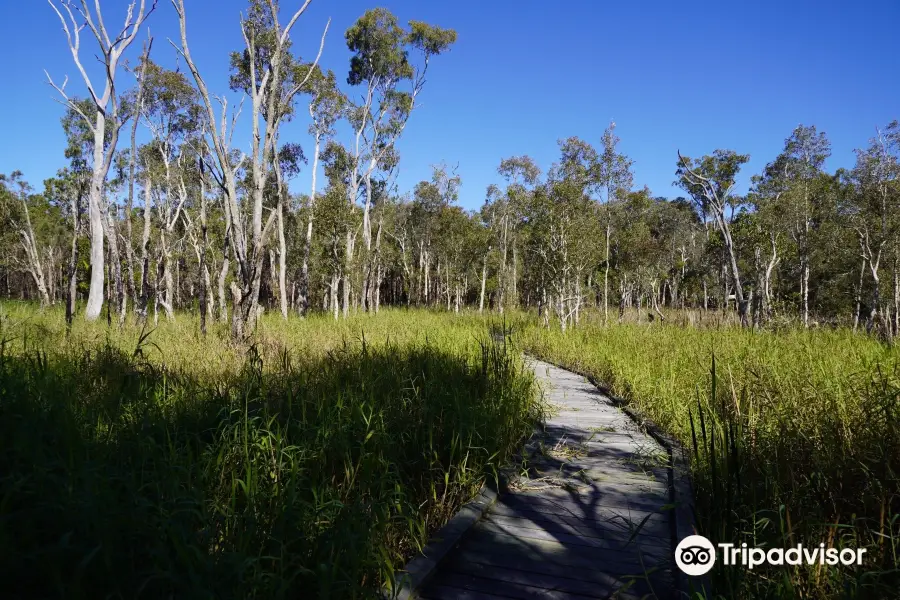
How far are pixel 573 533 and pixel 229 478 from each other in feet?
6.74

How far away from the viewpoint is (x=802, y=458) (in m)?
3.03

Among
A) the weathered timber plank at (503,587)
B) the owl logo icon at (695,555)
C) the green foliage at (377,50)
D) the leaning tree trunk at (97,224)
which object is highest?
the green foliage at (377,50)

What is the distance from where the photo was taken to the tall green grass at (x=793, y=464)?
2.10 metres

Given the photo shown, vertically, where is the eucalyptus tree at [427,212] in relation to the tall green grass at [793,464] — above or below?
above

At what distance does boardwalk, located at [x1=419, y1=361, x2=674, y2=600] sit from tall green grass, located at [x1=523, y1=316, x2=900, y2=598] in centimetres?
34

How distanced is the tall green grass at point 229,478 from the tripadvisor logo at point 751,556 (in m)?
1.34

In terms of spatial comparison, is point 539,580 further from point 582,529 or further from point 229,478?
point 229,478

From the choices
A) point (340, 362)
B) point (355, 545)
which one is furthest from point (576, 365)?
point (355, 545)

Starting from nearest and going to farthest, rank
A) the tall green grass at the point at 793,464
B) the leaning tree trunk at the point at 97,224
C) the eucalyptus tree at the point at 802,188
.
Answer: the tall green grass at the point at 793,464
the leaning tree trunk at the point at 97,224
the eucalyptus tree at the point at 802,188

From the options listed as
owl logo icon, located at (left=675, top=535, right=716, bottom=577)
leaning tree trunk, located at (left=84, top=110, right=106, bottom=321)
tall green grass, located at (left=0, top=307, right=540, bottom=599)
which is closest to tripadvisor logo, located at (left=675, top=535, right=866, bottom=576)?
owl logo icon, located at (left=675, top=535, right=716, bottom=577)

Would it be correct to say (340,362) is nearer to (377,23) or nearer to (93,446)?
(93,446)

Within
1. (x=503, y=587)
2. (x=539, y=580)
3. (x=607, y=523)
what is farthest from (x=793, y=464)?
(x=503, y=587)

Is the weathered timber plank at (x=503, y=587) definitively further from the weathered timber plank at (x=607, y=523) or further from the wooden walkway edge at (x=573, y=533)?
the weathered timber plank at (x=607, y=523)

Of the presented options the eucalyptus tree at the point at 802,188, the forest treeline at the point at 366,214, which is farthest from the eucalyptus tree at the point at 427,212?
the eucalyptus tree at the point at 802,188
